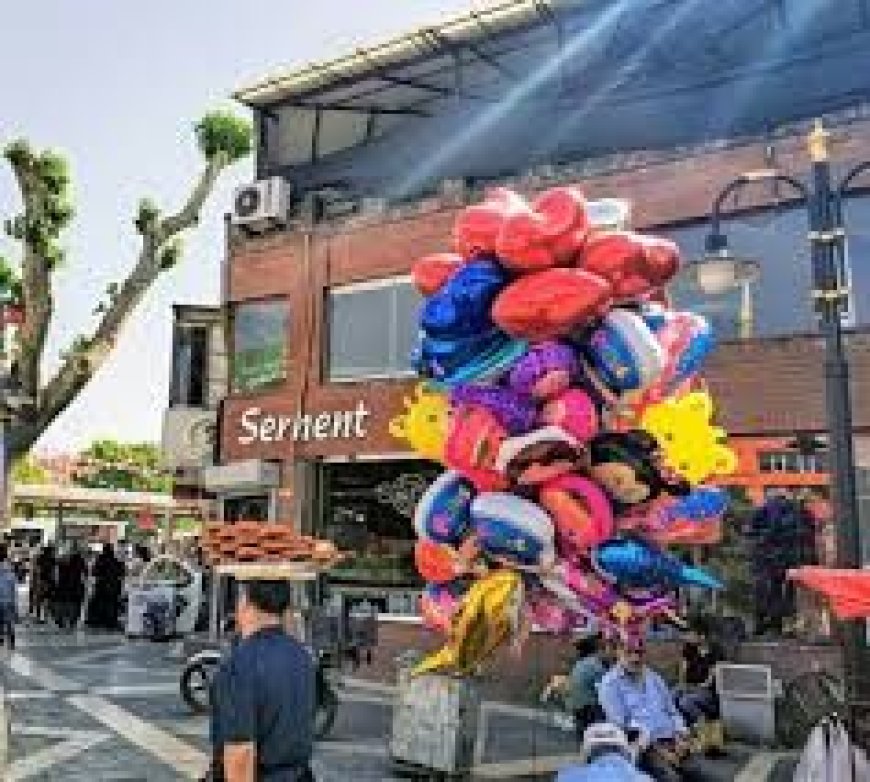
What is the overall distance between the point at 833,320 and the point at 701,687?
18.4 feet

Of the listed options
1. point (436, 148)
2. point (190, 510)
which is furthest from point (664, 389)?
point (190, 510)

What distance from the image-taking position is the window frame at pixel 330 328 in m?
19.0

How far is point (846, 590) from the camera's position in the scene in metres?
6.54

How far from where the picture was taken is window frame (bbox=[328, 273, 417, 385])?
1902 centimetres

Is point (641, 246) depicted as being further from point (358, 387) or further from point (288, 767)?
point (358, 387)

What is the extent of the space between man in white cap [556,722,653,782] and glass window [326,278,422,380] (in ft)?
43.7

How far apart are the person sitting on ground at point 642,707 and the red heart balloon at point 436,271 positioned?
2.90 meters

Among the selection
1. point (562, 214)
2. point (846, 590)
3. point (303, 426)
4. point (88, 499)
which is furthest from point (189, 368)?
point (846, 590)

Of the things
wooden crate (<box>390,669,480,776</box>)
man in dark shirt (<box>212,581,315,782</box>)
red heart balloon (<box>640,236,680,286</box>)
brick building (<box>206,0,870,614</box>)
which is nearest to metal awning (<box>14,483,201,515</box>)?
brick building (<box>206,0,870,614</box>)

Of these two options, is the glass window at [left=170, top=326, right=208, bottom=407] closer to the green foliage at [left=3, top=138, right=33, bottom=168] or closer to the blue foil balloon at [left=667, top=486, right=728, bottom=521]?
the green foliage at [left=3, top=138, right=33, bottom=168]

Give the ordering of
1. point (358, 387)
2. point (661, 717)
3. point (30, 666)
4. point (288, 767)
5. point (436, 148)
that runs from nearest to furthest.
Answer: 1. point (288, 767)
2. point (661, 717)
3. point (30, 666)
4. point (358, 387)
5. point (436, 148)

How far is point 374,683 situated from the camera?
53.6 ft

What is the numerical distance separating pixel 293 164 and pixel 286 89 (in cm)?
192

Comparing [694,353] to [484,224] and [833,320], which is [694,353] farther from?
[484,224]
